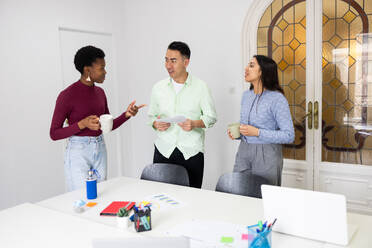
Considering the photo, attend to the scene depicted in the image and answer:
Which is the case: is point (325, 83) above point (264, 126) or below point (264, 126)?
above

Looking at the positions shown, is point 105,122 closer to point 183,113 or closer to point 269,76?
point 183,113

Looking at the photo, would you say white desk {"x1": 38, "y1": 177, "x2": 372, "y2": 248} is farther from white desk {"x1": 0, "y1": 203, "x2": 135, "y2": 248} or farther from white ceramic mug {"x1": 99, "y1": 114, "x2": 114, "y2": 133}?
white ceramic mug {"x1": 99, "y1": 114, "x2": 114, "y2": 133}

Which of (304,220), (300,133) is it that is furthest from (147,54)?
(304,220)

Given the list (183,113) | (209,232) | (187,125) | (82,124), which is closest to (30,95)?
(82,124)

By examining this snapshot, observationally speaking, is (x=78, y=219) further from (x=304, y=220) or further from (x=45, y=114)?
(x=45, y=114)

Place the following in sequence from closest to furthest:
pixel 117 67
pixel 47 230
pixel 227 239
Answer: pixel 227 239 < pixel 47 230 < pixel 117 67

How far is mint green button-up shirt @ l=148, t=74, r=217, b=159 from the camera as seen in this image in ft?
8.82

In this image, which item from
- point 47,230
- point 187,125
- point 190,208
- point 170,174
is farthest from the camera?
point 187,125

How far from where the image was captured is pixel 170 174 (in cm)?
239

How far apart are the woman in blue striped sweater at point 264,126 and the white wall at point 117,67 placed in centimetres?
130

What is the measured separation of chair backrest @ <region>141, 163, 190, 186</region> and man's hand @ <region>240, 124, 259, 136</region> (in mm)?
497

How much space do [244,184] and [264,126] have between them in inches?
20.1

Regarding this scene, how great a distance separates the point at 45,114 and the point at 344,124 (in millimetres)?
3042

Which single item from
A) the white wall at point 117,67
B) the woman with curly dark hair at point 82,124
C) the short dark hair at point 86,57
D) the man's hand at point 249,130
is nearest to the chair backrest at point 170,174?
the woman with curly dark hair at point 82,124
